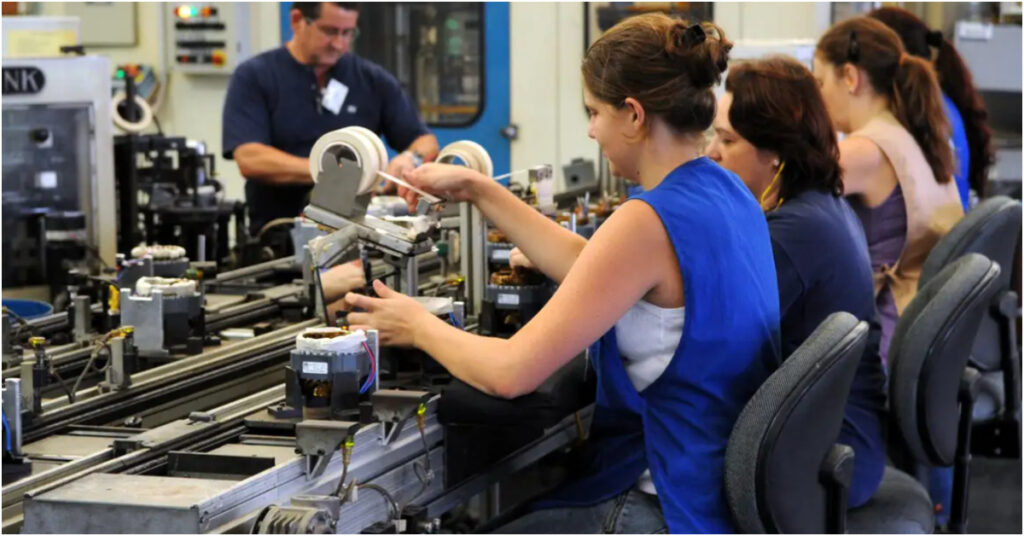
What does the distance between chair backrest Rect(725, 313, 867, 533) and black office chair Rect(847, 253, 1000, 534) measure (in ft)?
1.32

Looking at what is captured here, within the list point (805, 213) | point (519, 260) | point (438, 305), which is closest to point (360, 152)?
point (438, 305)

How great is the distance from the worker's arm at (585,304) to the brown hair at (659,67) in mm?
145

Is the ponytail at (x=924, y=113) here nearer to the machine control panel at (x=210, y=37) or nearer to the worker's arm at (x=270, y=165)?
the worker's arm at (x=270, y=165)

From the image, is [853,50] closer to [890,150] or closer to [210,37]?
[890,150]

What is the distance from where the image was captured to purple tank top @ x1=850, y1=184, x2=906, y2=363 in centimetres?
312

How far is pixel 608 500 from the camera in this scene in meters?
2.03

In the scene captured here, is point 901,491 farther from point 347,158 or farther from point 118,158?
point 118,158

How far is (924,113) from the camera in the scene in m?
3.21

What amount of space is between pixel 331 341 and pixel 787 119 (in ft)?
3.14

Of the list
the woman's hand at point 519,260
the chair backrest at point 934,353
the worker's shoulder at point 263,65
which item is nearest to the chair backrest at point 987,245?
the chair backrest at point 934,353

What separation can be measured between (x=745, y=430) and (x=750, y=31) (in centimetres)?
340

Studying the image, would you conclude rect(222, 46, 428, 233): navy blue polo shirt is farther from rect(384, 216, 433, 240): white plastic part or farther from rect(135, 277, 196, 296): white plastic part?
rect(384, 216, 433, 240): white plastic part

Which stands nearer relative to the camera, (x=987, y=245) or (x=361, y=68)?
(x=987, y=245)

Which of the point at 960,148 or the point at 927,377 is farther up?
the point at 960,148
